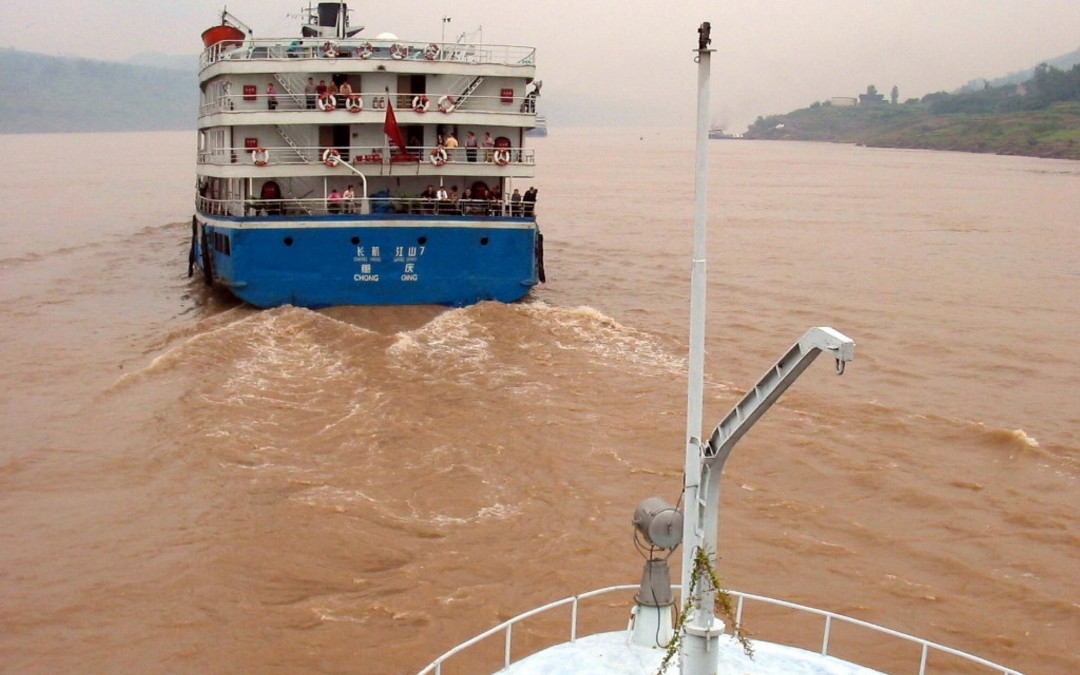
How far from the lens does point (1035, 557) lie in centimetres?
1355

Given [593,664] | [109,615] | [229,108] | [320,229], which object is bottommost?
[109,615]

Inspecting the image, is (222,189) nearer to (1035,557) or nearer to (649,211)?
(1035,557)

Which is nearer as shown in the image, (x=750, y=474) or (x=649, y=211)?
(x=750, y=474)

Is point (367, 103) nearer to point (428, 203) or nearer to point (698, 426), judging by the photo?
point (428, 203)

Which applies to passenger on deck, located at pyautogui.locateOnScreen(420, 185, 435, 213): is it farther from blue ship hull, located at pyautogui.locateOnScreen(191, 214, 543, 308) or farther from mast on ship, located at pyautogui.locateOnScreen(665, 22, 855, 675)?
A: mast on ship, located at pyautogui.locateOnScreen(665, 22, 855, 675)

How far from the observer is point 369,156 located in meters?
25.5

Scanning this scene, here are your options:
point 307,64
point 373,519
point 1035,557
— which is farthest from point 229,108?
point 1035,557

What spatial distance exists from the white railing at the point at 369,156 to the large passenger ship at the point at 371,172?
4 cm

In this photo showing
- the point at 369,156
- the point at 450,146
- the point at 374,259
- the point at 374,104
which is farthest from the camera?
the point at 374,104

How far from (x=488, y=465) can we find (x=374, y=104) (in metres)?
12.8

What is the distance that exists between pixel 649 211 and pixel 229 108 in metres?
31.0

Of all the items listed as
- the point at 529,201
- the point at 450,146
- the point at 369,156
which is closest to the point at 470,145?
the point at 450,146

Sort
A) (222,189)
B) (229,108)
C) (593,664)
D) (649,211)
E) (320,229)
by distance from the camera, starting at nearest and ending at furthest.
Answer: (593,664) → (320,229) → (229,108) → (222,189) → (649,211)

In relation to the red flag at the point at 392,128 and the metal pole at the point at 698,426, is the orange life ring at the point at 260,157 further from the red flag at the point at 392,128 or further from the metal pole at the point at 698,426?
the metal pole at the point at 698,426
